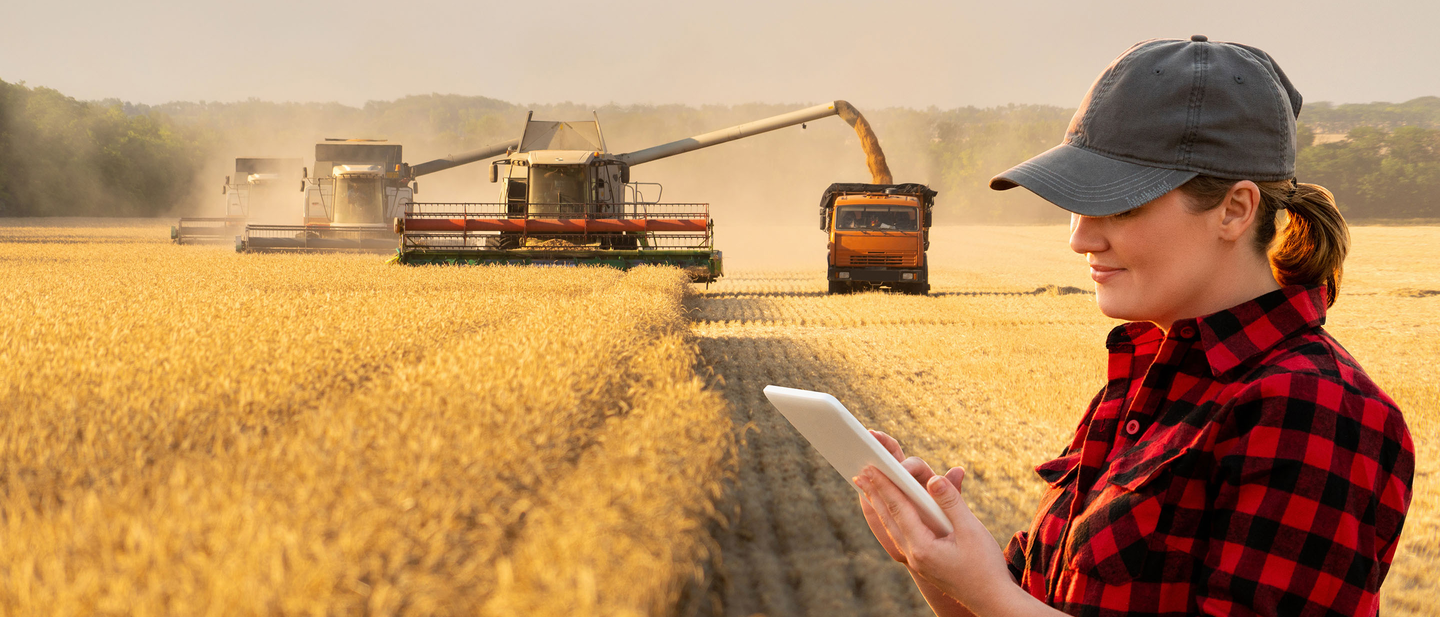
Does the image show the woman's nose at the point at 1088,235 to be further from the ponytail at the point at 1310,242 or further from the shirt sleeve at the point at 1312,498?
the shirt sleeve at the point at 1312,498

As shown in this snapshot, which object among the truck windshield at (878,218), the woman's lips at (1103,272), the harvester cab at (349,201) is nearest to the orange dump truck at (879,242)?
the truck windshield at (878,218)

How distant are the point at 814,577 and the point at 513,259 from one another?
13166 millimetres

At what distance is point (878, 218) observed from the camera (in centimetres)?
1733

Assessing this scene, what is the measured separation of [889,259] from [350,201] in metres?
18.0

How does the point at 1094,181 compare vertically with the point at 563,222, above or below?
below

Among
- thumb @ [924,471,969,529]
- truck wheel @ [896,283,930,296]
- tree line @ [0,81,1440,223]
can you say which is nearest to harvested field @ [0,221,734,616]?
thumb @ [924,471,969,529]

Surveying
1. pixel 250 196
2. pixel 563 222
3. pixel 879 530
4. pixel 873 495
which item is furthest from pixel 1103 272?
pixel 250 196

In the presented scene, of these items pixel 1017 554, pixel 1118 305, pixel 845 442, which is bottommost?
pixel 1017 554


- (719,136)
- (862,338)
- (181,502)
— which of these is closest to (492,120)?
(719,136)

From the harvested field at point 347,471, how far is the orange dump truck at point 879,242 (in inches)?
488

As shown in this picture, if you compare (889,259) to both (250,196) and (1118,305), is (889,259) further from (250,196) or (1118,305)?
(250,196)

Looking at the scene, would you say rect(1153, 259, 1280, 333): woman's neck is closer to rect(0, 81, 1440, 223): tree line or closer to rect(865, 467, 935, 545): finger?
rect(865, 467, 935, 545): finger

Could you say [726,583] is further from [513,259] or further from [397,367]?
[513,259]

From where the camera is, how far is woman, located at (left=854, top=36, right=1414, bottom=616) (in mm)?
939
